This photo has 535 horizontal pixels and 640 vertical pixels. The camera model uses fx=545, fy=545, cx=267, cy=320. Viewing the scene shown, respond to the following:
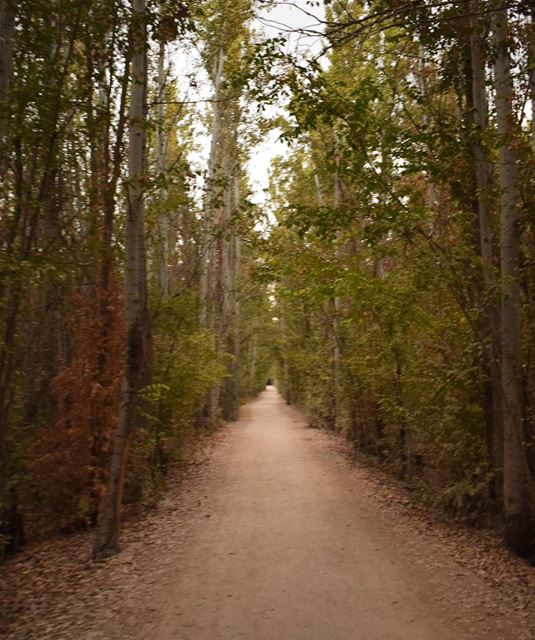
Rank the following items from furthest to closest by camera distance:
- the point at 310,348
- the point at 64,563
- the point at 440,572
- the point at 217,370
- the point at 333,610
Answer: the point at 310,348 < the point at 217,370 < the point at 64,563 < the point at 440,572 < the point at 333,610

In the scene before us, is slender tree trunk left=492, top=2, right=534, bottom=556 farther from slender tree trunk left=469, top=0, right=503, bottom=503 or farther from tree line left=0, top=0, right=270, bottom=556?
tree line left=0, top=0, right=270, bottom=556

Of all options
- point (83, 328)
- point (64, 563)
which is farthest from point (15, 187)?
point (64, 563)

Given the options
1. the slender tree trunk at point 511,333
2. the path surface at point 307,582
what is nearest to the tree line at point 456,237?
the slender tree trunk at point 511,333

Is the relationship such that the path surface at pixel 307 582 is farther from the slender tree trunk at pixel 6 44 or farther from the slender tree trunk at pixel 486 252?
the slender tree trunk at pixel 6 44

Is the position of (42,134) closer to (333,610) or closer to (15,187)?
(15,187)

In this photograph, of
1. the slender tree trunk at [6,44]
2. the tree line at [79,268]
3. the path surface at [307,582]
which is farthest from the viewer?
the slender tree trunk at [6,44]

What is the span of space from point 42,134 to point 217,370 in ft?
29.3

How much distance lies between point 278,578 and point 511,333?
4132mm

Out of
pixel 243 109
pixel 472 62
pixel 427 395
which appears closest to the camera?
pixel 472 62

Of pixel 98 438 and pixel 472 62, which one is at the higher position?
pixel 472 62

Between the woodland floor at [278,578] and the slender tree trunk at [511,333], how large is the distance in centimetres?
59

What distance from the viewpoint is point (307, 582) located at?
239 inches

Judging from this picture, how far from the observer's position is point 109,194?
739 cm

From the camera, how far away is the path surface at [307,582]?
4965 millimetres
